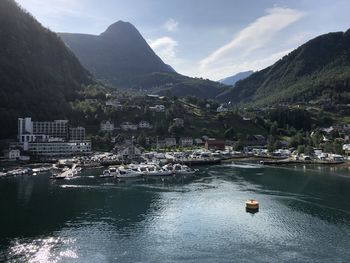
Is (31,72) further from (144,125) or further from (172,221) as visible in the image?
(172,221)

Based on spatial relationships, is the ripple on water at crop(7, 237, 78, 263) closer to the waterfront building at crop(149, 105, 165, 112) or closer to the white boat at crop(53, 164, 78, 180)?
the white boat at crop(53, 164, 78, 180)

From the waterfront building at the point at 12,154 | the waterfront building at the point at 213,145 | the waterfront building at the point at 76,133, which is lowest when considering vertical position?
the waterfront building at the point at 12,154

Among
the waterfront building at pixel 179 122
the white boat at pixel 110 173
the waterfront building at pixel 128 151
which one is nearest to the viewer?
the white boat at pixel 110 173

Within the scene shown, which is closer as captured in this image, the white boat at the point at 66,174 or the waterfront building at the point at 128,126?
the white boat at the point at 66,174

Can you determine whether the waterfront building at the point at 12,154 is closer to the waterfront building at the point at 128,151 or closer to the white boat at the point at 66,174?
the white boat at the point at 66,174

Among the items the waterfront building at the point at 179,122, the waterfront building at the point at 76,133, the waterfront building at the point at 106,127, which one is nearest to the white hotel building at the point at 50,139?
the waterfront building at the point at 76,133

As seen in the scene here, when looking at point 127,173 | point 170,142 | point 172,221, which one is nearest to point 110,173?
point 127,173

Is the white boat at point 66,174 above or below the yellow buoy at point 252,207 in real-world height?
above
